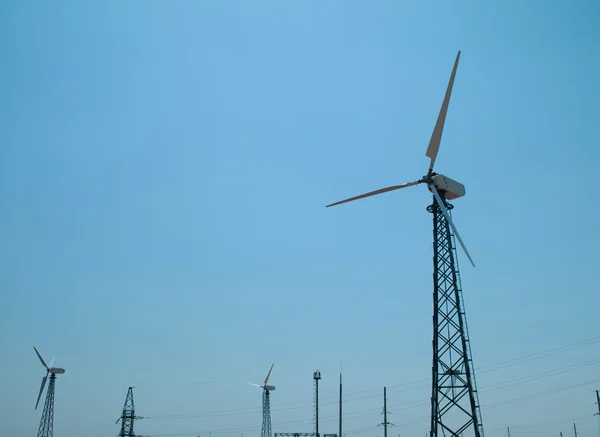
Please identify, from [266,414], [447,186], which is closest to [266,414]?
[266,414]

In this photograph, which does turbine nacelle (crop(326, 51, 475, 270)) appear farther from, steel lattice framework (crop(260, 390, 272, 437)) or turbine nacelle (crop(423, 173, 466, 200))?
steel lattice framework (crop(260, 390, 272, 437))

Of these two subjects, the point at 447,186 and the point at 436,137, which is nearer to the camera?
the point at 447,186

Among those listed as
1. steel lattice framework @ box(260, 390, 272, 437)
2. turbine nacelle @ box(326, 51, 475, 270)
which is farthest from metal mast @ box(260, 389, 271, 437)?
turbine nacelle @ box(326, 51, 475, 270)

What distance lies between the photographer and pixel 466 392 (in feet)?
118

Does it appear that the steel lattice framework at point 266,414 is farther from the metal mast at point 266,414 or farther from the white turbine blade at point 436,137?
the white turbine blade at point 436,137

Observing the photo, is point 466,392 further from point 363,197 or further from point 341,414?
point 341,414

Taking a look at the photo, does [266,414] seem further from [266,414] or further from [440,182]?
[440,182]

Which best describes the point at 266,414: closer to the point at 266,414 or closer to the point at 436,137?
the point at 266,414

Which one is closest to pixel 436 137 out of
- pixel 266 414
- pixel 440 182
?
pixel 440 182

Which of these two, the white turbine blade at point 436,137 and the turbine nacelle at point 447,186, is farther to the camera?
the white turbine blade at point 436,137

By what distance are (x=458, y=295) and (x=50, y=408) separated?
69540 millimetres

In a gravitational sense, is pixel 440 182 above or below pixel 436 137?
below

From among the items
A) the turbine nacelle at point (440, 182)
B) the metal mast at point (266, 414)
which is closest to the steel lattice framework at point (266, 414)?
the metal mast at point (266, 414)

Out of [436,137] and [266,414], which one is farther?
[266,414]
